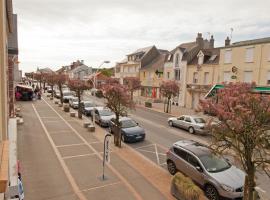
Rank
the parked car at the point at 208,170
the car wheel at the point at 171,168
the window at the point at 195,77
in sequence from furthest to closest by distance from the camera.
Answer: the window at the point at 195,77, the car wheel at the point at 171,168, the parked car at the point at 208,170

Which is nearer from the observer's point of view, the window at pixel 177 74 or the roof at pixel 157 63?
the window at pixel 177 74

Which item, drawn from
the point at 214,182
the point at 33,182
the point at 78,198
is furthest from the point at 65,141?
the point at 214,182

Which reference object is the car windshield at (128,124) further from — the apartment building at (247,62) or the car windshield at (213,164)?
the apartment building at (247,62)

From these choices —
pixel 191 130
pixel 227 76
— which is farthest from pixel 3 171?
pixel 227 76

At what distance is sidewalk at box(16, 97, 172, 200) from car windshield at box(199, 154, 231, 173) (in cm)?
196

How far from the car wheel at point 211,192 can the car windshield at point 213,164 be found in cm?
68

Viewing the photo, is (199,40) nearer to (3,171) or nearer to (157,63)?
(157,63)

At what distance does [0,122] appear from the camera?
239 inches

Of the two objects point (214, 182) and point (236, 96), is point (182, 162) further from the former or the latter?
point (236, 96)

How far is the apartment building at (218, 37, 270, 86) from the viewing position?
2700 centimetres

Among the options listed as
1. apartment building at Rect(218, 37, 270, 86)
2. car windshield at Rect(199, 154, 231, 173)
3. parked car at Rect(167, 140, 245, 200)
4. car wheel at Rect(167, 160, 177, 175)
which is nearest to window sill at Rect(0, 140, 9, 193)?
parked car at Rect(167, 140, 245, 200)

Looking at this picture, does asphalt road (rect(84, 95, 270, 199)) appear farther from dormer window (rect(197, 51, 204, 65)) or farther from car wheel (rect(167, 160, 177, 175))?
dormer window (rect(197, 51, 204, 65))

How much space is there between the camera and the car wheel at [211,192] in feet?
32.3

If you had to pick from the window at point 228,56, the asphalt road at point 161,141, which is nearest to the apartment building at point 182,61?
the window at point 228,56
